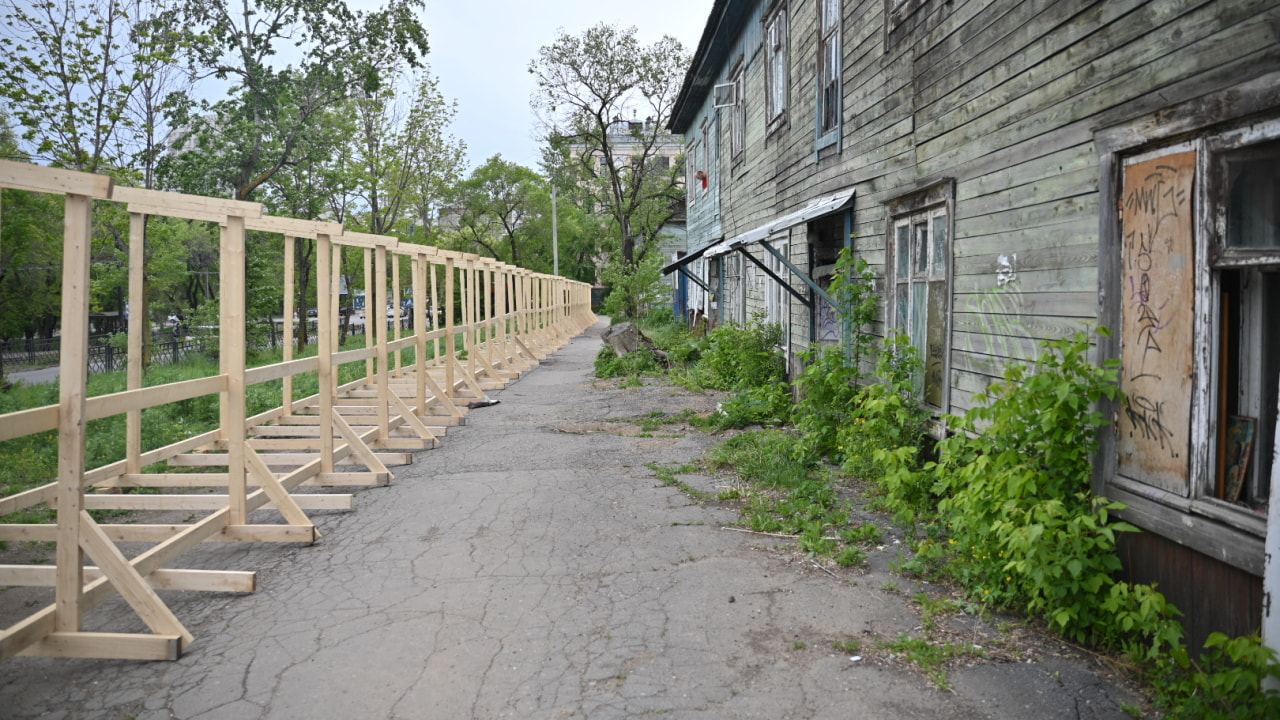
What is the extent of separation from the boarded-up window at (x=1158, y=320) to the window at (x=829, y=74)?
18.0ft

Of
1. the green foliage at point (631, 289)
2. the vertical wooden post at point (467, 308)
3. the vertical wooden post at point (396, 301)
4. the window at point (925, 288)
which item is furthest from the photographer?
the green foliage at point (631, 289)

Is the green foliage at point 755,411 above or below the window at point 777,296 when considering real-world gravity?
below

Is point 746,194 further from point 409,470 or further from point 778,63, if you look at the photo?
point 409,470

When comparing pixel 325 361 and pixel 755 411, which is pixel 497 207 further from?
pixel 325 361

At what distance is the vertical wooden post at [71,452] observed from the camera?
371cm

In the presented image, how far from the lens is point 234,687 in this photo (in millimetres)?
→ 3516

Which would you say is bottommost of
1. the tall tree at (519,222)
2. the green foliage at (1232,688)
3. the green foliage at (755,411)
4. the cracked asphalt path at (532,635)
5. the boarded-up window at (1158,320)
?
the cracked asphalt path at (532,635)

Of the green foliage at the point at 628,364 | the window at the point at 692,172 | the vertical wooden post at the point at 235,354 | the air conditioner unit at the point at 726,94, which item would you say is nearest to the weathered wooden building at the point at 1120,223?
the vertical wooden post at the point at 235,354

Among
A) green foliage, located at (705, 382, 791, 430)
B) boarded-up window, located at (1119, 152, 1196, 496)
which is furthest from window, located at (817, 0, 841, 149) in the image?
boarded-up window, located at (1119, 152, 1196, 496)

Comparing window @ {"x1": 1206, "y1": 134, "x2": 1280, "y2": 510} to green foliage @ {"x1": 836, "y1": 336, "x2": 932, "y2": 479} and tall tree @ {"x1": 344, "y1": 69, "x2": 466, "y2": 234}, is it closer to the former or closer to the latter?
green foliage @ {"x1": 836, "y1": 336, "x2": 932, "y2": 479}

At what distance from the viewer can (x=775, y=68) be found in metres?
12.4

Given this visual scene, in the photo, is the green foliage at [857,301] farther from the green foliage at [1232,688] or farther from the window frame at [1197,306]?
the green foliage at [1232,688]

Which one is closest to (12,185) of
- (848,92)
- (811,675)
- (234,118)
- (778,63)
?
(811,675)

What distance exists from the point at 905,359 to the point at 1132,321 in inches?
115
